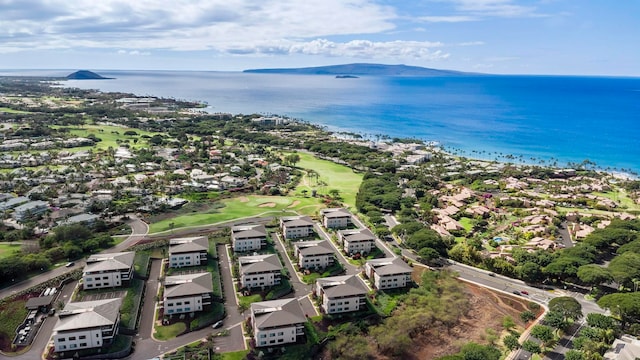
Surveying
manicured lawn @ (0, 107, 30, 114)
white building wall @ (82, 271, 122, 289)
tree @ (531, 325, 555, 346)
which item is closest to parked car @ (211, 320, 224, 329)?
white building wall @ (82, 271, 122, 289)

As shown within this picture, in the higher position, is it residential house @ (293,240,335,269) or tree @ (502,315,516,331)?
residential house @ (293,240,335,269)

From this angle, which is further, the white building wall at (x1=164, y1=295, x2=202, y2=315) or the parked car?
the white building wall at (x1=164, y1=295, x2=202, y2=315)

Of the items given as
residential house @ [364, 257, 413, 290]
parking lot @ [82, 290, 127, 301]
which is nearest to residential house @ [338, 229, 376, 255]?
residential house @ [364, 257, 413, 290]

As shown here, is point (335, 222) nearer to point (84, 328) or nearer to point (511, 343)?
point (511, 343)

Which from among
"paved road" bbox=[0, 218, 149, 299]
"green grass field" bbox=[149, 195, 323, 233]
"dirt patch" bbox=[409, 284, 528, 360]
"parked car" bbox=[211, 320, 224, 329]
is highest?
"green grass field" bbox=[149, 195, 323, 233]

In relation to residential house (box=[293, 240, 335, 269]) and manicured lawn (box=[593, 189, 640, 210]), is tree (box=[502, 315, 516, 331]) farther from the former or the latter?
manicured lawn (box=[593, 189, 640, 210])

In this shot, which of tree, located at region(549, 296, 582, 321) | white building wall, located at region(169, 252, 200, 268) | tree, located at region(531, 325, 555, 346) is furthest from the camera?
white building wall, located at region(169, 252, 200, 268)

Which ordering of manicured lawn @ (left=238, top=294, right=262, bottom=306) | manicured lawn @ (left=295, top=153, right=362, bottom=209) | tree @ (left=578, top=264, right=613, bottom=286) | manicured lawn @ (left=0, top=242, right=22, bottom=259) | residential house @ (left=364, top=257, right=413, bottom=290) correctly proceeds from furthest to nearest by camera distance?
manicured lawn @ (left=295, top=153, right=362, bottom=209) → manicured lawn @ (left=0, top=242, right=22, bottom=259) → residential house @ (left=364, top=257, right=413, bottom=290) → tree @ (left=578, top=264, right=613, bottom=286) → manicured lawn @ (left=238, top=294, right=262, bottom=306)

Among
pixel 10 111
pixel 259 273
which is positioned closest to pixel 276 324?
pixel 259 273

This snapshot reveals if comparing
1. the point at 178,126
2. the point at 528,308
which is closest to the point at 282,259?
the point at 528,308
